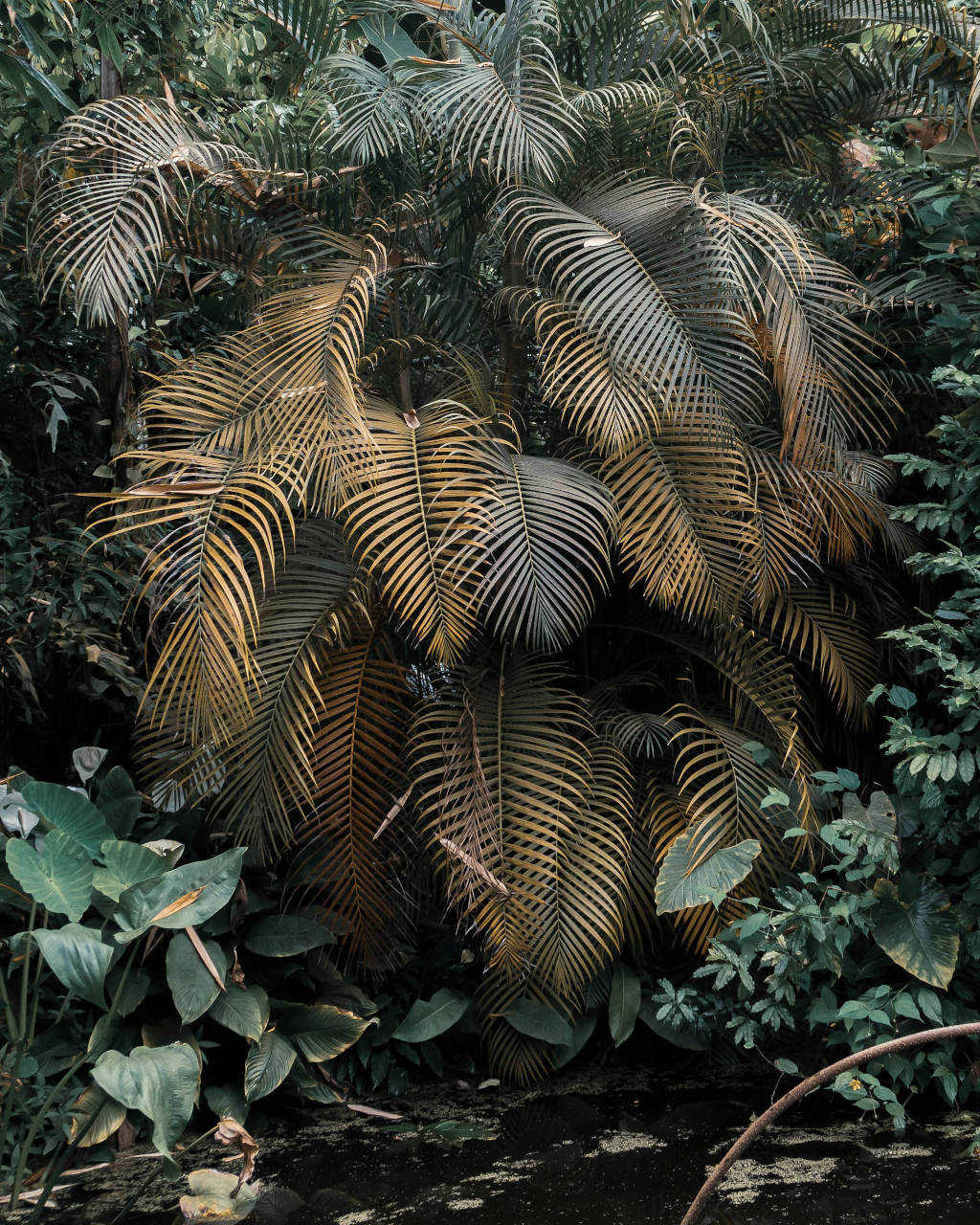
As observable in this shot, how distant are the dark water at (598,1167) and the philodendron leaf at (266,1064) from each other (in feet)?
0.51

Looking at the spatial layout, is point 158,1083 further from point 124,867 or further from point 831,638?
point 831,638

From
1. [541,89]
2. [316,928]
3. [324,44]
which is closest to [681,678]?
[316,928]

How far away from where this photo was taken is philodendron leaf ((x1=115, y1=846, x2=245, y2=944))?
7.32 ft

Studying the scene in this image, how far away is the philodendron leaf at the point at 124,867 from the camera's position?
7.59ft

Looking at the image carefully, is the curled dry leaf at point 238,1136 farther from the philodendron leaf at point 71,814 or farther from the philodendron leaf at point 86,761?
the philodendron leaf at point 86,761

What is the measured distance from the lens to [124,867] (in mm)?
2355

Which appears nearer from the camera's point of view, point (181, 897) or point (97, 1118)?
point (181, 897)

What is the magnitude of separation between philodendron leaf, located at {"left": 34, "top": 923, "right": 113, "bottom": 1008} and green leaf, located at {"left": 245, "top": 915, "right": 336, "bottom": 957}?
952mm

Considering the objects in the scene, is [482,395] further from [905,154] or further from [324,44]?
[905,154]

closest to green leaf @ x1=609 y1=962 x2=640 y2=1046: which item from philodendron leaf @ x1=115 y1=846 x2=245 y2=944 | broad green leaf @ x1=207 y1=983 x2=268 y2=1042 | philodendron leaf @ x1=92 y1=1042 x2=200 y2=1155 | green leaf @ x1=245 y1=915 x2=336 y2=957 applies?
green leaf @ x1=245 y1=915 x2=336 y2=957

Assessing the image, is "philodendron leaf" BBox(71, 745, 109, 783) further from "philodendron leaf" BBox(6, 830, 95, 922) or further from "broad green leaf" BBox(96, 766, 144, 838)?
"philodendron leaf" BBox(6, 830, 95, 922)

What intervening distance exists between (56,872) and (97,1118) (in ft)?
2.29

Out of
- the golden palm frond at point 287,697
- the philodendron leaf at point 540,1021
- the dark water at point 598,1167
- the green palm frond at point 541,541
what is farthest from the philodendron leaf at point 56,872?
the philodendron leaf at point 540,1021

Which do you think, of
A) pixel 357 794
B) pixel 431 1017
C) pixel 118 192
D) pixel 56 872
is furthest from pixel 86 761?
pixel 118 192
